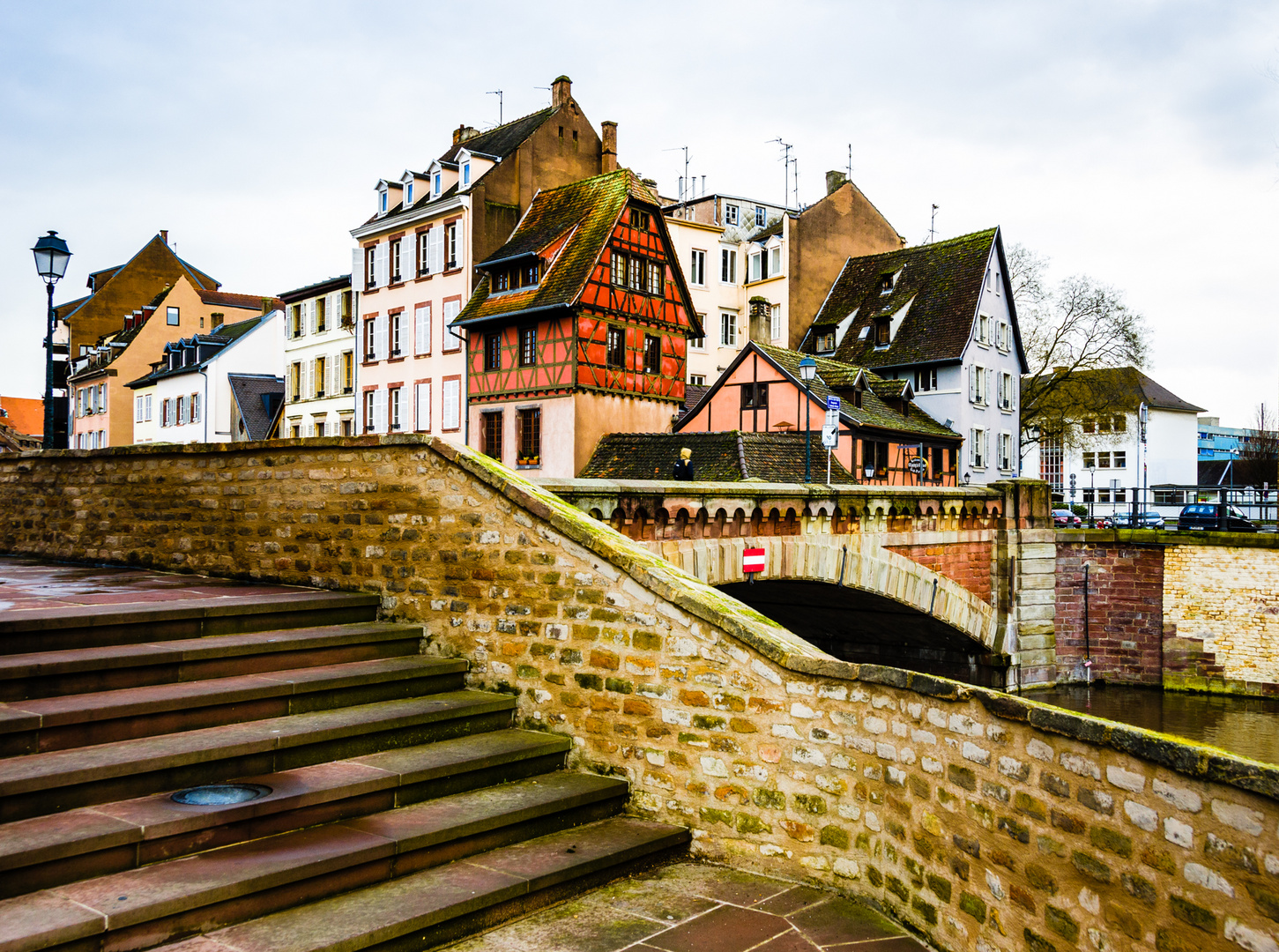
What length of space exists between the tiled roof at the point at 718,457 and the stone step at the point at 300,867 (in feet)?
57.1

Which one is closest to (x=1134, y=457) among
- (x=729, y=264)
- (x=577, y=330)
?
(x=729, y=264)

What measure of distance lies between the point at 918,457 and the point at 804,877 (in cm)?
2992

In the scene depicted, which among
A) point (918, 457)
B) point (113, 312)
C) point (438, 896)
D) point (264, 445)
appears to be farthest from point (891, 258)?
point (113, 312)

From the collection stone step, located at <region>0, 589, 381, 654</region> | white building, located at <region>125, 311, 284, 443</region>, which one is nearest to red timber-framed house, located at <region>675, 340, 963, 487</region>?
stone step, located at <region>0, 589, 381, 654</region>

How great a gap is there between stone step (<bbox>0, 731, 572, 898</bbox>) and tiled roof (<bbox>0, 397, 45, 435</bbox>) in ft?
308

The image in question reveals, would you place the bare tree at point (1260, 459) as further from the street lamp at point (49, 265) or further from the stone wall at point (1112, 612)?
the street lamp at point (49, 265)

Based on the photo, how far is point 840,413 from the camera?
103 feet

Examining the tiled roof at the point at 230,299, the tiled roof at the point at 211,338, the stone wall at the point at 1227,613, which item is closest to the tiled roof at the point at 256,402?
the tiled roof at the point at 211,338

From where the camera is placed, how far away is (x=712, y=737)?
6.04 metres

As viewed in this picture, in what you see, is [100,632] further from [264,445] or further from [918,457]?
[918,457]

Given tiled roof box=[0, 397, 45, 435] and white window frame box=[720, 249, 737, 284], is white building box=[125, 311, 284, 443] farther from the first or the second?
tiled roof box=[0, 397, 45, 435]

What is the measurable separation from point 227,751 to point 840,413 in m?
27.6

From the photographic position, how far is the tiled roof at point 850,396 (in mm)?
32500

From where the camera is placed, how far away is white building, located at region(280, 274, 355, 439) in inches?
1673
